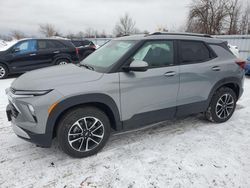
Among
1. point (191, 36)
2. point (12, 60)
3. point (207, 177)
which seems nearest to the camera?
point (207, 177)

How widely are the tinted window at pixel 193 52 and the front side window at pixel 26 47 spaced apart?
7029 mm

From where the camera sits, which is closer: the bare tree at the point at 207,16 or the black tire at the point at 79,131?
the black tire at the point at 79,131

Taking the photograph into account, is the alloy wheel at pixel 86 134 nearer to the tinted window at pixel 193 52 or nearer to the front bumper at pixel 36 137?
the front bumper at pixel 36 137

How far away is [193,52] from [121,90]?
1.58 metres

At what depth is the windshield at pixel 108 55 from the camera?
284cm

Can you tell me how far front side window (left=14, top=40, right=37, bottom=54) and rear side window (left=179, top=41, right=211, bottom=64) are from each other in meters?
7.03

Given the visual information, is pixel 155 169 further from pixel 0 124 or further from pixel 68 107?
pixel 0 124

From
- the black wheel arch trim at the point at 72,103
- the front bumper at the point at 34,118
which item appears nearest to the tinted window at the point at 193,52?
the black wheel arch trim at the point at 72,103

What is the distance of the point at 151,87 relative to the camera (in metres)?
2.89

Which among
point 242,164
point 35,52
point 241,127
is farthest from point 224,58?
point 35,52

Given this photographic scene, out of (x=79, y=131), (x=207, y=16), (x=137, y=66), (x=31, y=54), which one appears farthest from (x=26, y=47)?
(x=207, y=16)

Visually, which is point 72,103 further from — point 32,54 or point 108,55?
point 32,54

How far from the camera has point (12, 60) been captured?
25.8 ft

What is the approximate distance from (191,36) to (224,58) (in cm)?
81
